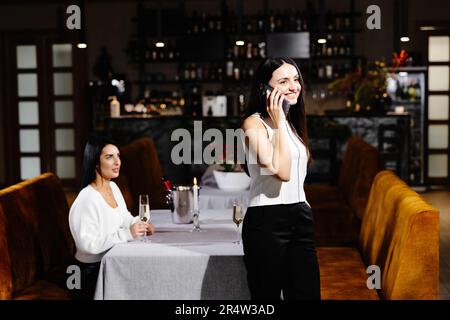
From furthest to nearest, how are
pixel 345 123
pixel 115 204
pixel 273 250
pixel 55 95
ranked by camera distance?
pixel 55 95
pixel 345 123
pixel 115 204
pixel 273 250

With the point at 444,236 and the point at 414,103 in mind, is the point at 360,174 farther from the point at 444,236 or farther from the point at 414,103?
the point at 414,103

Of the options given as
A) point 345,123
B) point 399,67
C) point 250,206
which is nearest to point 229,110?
point 345,123

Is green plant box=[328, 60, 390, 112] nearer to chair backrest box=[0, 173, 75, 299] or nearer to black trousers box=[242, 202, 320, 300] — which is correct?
chair backrest box=[0, 173, 75, 299]

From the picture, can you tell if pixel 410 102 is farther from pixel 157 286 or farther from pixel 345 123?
pixel 157 286

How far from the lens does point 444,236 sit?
6.46m

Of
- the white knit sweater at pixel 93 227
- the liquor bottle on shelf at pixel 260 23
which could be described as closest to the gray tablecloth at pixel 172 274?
the white knit sweater at pixel 93 227

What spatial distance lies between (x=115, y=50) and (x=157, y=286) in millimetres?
8393

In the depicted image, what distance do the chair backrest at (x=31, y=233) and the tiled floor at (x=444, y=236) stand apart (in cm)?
240

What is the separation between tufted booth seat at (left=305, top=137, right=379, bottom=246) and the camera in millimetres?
4824

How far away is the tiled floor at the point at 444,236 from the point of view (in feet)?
15.5

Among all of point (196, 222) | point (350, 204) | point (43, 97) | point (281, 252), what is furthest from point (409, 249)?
point (43, 97)

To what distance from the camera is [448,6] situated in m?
10.1
